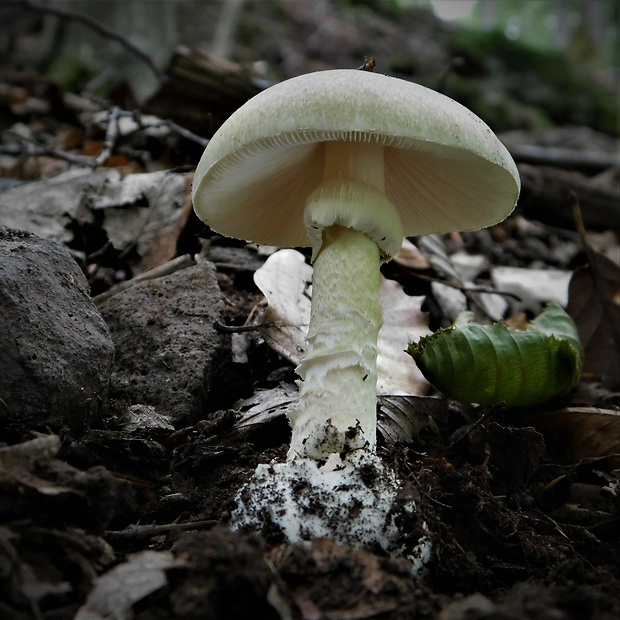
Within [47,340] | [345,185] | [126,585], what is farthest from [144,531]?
[345,185]

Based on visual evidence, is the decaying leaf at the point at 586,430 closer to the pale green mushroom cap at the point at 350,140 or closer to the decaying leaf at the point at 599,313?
the decaying leaf at the point at 599,313

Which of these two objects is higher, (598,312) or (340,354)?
(340,354)

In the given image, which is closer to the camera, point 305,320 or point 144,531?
point 144,531

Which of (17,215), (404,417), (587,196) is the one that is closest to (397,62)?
(587,196)

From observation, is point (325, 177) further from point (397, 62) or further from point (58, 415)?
point (397, 62)

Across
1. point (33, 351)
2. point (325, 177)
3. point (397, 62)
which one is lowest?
point (397, 62)

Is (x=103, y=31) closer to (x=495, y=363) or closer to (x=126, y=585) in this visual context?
(x=495, y=363)

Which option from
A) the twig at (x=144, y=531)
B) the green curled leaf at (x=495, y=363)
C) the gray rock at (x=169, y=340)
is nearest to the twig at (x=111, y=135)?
the gray rock at (x=169, y=340)
